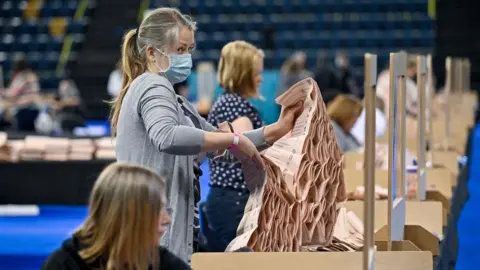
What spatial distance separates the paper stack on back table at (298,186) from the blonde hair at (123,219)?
87 cm

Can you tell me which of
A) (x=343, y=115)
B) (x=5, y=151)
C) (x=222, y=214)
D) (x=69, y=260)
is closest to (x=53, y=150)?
(x=5, y=151)

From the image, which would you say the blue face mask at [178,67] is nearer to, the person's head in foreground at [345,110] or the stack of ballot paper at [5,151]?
the person's head in foreground at [345,110]

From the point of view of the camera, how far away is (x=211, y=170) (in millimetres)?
4805

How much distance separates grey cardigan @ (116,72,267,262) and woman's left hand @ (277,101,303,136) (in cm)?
43

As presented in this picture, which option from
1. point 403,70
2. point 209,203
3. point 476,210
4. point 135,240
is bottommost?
point 476,210

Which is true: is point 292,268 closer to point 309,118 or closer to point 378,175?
point 309,118

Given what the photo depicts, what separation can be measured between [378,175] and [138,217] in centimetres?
306

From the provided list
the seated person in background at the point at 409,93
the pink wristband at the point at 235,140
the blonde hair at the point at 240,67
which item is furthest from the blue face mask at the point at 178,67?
the seated person in background at the point at 409,93

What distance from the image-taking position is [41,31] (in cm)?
2442

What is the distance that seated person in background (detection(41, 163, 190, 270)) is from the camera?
227 centimetres

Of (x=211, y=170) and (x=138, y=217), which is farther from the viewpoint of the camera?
(x=211, y=170)

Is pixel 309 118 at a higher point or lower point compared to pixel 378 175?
higher

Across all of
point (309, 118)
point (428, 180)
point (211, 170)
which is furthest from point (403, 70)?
point (428, 180)

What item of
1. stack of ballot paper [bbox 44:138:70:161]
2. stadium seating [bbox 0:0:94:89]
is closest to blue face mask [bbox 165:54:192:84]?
stack of ballot paper [bbox 44:138:70:161]
